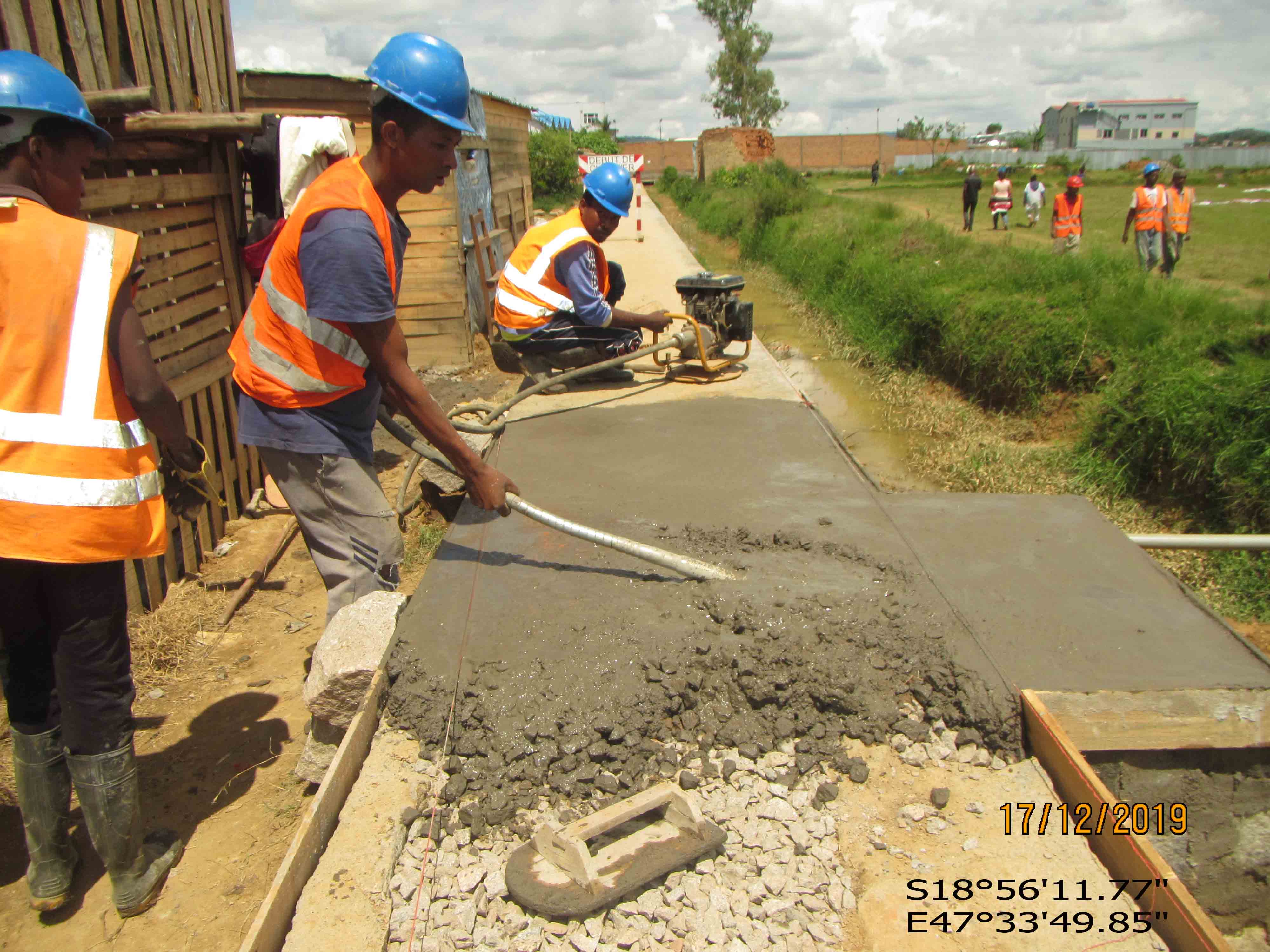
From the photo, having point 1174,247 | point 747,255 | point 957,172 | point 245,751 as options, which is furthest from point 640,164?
point 957,172

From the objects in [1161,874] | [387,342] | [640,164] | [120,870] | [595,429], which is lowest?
[120,870]

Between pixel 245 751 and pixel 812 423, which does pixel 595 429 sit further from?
pixel 245 751

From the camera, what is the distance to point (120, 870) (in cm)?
231

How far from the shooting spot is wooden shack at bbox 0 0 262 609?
360 cm

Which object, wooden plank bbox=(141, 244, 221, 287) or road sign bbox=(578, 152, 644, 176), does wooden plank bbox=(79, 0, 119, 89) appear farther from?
road sign bbox=(578, 152, 644, 176)

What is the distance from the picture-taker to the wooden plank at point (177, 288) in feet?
13.3

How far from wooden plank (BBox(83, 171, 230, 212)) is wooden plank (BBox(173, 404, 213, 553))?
943 millimetres

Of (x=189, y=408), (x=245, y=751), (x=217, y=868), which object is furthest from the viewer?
(x=189, y=408)

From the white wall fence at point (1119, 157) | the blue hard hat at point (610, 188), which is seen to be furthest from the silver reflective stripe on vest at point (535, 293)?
the white wall fence at point (1119, 157)

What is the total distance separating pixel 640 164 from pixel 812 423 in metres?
18.0

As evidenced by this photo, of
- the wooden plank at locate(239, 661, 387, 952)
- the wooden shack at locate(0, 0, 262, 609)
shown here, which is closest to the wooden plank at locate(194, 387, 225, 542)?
the wooden shack at locate(0, 0, 262, 609)

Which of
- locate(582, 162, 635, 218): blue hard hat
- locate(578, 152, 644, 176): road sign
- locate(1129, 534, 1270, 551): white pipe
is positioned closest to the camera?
locate(1129, 534, 1270, 551): white pipe

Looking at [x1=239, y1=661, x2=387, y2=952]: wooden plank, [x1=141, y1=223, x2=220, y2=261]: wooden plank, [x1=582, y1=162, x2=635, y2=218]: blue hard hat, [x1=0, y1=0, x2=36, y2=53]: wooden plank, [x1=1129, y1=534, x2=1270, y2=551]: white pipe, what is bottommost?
[x1=1129, y1=534, x2=1270, y2=551]: white pipe

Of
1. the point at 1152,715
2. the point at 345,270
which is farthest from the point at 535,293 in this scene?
the point at 1152,715
